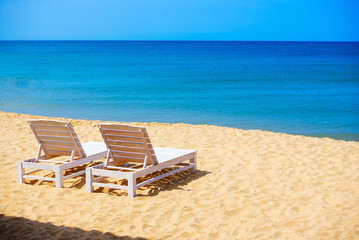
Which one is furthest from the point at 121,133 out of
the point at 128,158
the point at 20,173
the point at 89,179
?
the point at 20,173

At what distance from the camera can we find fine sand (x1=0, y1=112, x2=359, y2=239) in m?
4.34

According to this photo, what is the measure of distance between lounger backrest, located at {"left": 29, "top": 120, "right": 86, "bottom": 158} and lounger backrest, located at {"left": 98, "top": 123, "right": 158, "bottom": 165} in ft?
1.57

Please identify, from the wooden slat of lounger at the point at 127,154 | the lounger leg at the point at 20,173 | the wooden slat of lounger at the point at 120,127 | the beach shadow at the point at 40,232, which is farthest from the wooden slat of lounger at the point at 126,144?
the beach shadow at the point at 40,232

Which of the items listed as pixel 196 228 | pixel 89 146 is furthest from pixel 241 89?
pixel 196 228

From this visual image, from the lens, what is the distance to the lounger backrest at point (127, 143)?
18.1 ft

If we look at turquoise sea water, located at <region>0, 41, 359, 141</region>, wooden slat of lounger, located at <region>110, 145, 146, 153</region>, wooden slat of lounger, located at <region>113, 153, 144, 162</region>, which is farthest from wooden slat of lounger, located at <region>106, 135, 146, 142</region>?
turquoise sea water, located at <region>0, 41, 359, 141</region>

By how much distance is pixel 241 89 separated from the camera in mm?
26828

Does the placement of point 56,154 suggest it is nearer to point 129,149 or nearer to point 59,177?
point 59,177

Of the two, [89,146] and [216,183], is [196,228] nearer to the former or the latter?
[216,183]

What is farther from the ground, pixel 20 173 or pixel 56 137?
pixel 56 137

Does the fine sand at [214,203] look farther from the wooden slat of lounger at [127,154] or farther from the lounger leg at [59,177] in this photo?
the wooden slat of lounger at [127,154]

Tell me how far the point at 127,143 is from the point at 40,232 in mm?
1798

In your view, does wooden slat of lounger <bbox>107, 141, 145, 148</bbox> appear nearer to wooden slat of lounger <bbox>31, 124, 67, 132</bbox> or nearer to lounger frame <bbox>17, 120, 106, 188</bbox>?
lounger frame <bbox>17, 120, 106, 188</bbox>

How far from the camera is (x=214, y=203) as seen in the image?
5.21 m
